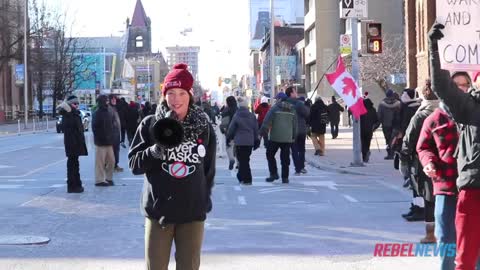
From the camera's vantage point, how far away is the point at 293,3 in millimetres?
146000

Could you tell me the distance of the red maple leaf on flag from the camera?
18969 mm

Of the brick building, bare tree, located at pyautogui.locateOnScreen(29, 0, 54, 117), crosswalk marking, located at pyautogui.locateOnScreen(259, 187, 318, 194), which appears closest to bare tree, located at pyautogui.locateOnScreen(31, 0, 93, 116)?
bare tree, located at pyautogui.locateOnScreen(29, 0, 54, 117)

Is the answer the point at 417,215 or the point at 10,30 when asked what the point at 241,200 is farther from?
the point at 10,30

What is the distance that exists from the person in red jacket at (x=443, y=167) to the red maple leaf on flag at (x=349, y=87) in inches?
512

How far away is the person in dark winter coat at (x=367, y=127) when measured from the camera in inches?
799

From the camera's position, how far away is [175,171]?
16.1 feet

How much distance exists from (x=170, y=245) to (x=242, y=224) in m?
5.35

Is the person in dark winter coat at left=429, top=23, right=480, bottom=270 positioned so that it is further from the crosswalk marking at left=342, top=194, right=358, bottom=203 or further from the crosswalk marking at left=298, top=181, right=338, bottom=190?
the crosswalk marking at left=298, top=181, right=338, bottom=190

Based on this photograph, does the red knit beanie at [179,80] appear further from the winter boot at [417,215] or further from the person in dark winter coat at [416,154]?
the winter boot at [417,215]

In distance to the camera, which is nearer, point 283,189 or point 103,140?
point 283,189

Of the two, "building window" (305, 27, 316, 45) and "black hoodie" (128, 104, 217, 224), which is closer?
"black hoodie" (128, 104, 217, 224)

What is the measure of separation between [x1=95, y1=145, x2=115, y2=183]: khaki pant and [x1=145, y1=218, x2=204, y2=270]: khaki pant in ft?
34.3

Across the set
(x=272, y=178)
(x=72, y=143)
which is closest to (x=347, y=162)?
(x=272, y=178)

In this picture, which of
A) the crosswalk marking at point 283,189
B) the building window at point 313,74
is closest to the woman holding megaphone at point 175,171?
the crosswalk marking at point 283,189
